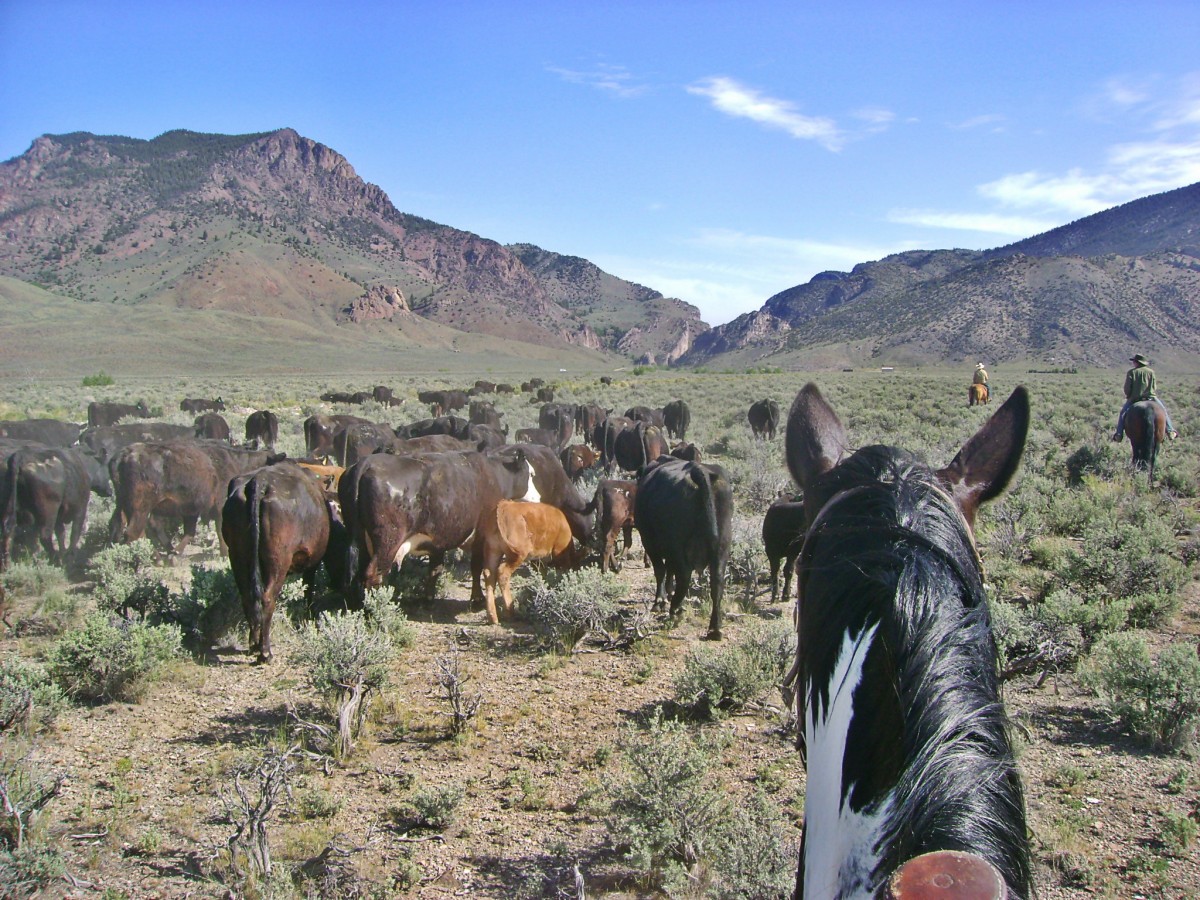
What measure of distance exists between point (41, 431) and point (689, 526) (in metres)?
16.7

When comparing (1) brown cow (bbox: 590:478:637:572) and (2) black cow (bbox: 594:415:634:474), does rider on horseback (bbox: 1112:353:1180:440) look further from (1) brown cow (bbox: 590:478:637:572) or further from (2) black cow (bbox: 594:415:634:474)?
Result: (2) black cow (bbox: 594:415:634:474)

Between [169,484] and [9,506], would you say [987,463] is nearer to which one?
[169,484]

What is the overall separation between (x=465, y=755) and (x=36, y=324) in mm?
89215

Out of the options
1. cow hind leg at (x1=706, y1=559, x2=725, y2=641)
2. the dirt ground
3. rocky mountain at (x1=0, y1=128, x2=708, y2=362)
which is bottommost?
the dirt ground

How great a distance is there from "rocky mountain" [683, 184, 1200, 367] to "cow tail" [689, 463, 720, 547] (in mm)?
66070

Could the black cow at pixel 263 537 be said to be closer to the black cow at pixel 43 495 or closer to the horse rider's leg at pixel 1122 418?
the black cow at pixel 43 495

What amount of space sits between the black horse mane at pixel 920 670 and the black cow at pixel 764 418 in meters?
22.4

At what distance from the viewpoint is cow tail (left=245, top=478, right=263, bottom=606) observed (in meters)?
7.12

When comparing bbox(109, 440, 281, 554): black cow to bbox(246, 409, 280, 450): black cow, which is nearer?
bbox(109, 440, 281, 554): black cow

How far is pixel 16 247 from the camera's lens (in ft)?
405

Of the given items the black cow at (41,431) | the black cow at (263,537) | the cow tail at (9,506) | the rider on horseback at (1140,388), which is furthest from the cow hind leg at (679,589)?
the black cow at (41,431)

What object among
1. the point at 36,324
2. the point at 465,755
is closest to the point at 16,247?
the point at 36,324

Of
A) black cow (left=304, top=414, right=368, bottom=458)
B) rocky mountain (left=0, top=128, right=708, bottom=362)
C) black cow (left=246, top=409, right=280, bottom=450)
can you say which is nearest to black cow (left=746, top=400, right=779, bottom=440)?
black cow (left=304, top=414, right=368, bottom=458)

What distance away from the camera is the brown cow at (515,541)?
28.9ft
